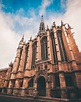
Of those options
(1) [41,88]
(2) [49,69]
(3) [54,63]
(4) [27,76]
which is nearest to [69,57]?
(3) [54,63]

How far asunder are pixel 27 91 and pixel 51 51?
1064 centimetres

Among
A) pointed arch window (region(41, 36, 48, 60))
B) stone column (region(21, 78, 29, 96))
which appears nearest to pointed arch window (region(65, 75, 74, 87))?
pointed arch window (region(41, 36, 48, 60))

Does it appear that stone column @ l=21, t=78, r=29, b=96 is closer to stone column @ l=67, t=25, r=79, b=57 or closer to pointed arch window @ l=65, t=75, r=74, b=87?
pointed arch window @ l=65, t=75, r=74, b=87

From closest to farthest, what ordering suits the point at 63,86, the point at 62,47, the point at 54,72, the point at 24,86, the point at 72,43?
1. the point at 63,86
2. the point at 54,72
3. the point at 24,86
4. the point at 62,47
5. the point at 72,43

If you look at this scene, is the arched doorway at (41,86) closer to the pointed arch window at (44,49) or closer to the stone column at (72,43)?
the pointed arch window at (44,49)

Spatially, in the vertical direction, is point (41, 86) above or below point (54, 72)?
below

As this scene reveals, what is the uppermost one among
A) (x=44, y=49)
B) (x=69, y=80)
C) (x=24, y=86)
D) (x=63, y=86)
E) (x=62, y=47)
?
(x=44, y=49)

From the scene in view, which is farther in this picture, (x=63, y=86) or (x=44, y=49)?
(x=44, y=49)

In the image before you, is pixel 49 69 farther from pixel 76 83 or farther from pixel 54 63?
pixel 76 83

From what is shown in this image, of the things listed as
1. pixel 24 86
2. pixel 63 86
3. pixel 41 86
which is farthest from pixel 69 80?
pixel 24 86

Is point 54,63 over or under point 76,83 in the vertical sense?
over

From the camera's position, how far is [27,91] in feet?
57.4

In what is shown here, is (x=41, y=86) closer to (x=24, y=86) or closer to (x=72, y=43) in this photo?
(x=24, y=86)

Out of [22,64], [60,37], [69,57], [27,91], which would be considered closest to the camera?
[69,57]
